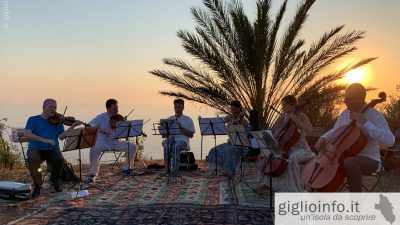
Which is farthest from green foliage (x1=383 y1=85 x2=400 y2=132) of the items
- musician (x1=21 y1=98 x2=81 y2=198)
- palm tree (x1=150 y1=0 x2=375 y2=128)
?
musician (x1=21 y1=98 x2=81 y2=198)

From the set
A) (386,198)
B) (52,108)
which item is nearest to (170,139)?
(52,108)

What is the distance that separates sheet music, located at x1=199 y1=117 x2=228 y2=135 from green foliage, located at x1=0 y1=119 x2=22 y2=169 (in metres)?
4.67

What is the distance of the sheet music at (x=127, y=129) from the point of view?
25.7 ft

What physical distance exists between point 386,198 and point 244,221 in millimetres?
1514

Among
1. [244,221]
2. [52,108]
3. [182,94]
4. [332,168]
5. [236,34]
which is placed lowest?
[244,221]

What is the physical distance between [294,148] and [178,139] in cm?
301

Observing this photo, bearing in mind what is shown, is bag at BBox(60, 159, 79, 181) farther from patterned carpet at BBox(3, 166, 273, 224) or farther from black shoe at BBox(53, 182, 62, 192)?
black shoe at BBox(53, 182, 62, 192)

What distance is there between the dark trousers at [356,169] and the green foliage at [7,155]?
7.96 meters

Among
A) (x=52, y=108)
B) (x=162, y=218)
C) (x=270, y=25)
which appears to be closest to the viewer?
(x=162, y=218)

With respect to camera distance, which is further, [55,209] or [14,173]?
[14,173]

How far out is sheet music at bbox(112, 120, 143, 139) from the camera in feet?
25.7

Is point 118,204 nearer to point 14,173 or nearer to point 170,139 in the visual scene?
point 170,139

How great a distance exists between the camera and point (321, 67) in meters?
10.9

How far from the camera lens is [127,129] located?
785cm
